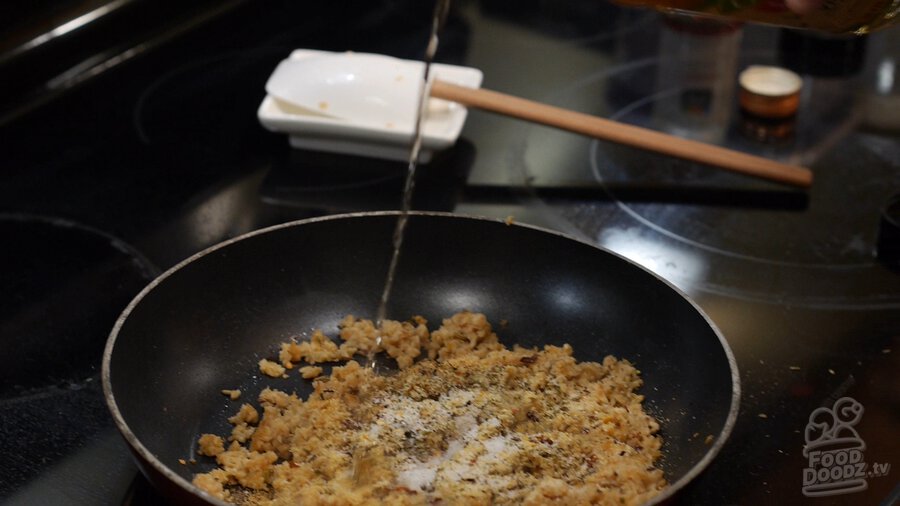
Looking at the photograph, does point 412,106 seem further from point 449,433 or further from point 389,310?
point 449,433

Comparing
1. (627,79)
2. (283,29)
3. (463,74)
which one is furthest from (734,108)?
(283,29)

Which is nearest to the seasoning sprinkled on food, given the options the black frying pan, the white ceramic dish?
the black frying pan

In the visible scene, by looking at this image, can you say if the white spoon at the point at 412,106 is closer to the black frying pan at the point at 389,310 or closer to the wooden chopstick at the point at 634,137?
the wooden chopstick at the point at 634,137
